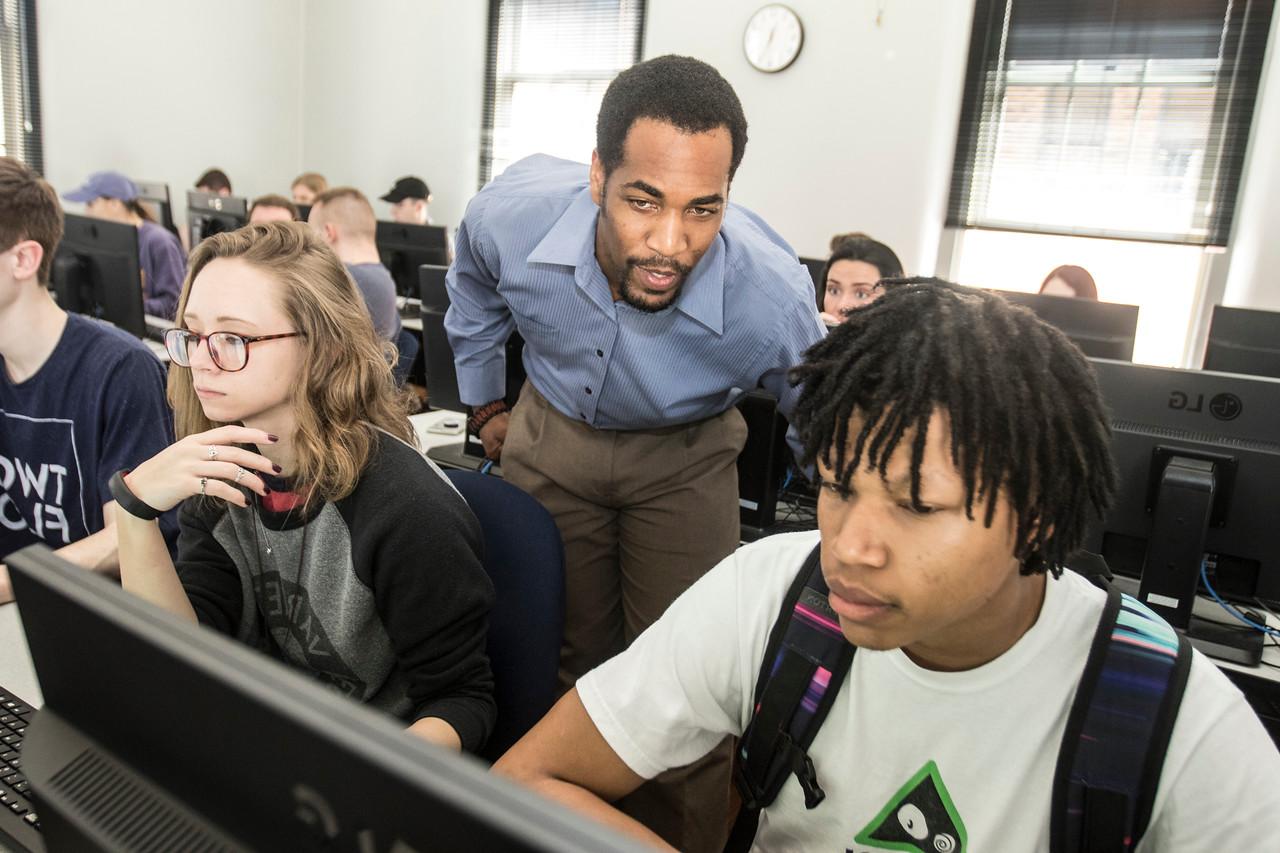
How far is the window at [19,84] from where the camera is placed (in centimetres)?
536

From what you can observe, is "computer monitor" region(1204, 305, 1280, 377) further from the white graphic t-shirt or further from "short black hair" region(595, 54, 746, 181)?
the white graphic t-shirt

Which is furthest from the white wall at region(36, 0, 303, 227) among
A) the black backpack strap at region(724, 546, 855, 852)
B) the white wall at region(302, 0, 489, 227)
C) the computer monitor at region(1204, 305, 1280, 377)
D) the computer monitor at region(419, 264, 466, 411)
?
the black backpack strap at region(724, 546, 855, 852)

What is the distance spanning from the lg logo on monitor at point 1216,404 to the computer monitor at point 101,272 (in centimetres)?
285

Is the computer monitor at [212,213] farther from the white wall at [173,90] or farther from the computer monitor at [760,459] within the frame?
the computer monitor at [760,459]

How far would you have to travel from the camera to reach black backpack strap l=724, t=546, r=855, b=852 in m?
0.84

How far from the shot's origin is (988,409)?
72 cm

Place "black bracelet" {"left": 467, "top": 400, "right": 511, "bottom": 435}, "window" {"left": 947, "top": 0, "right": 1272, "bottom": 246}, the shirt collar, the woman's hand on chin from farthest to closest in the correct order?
1. "window" {"left": 947, "top": 0, "right": 1272, "bottom": 246}
2. "black bracelet" {"left": 467, "top": 400, "right": 511, "bottom": 435}
3. the shirt collar
4. the woman's hand on chin

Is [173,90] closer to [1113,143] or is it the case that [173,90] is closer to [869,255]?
[869,255]

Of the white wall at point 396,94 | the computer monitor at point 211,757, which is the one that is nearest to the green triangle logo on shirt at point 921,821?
the computer monitor at point 211,757

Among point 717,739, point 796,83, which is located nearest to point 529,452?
point 717,739

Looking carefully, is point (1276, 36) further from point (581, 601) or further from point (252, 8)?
point (252, 8)

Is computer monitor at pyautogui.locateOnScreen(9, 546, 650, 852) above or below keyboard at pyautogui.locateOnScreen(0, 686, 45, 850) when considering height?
above

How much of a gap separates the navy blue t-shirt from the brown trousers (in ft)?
2.12

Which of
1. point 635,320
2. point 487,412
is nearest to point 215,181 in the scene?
point 487,412
